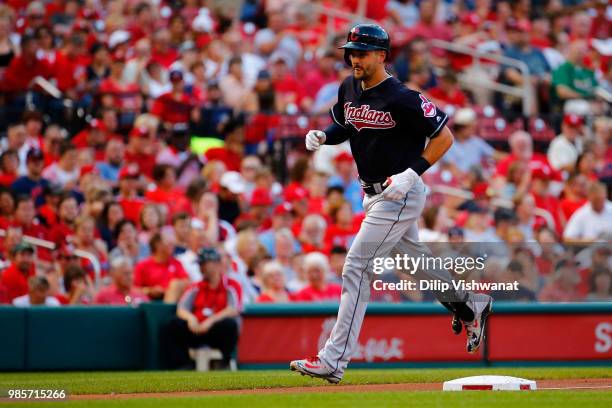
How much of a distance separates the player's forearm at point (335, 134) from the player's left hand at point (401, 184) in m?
0.71

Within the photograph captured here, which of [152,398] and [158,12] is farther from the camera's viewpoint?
[158,12]

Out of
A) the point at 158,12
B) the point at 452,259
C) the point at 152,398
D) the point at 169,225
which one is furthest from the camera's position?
the point at 158,12

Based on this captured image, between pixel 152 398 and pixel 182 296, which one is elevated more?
pixel 182 296

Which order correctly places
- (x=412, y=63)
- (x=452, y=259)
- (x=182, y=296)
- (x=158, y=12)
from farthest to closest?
(x=158, y=12) < (x=412, y=63) < (x=182, y=296) < (x=452, y=259)

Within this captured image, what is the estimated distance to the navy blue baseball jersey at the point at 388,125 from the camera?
26.6ft

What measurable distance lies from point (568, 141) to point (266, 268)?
221 inches

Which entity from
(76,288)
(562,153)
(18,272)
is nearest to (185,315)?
(76,288)

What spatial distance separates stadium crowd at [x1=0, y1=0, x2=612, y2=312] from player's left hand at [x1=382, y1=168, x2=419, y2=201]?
12.1ft

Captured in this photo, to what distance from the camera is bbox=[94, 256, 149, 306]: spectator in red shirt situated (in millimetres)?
12219

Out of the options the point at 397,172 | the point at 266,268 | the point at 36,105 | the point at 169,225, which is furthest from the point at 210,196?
the point at 397,172

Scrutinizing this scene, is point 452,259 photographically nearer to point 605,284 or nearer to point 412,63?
point 605,284

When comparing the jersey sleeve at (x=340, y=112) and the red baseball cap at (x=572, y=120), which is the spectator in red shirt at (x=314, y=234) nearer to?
the red baseball cap at (x=572, y=120)

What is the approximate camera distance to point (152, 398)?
798 cm

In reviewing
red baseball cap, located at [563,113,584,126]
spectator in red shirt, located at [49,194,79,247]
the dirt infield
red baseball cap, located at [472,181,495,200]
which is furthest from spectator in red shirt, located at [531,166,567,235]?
the dirt infield
